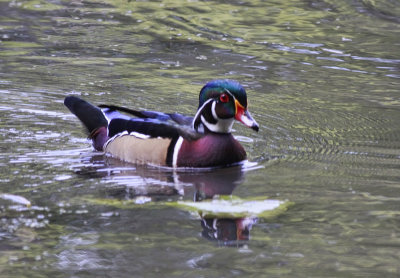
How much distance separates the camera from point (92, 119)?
30.3ft

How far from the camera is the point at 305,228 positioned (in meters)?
6.33

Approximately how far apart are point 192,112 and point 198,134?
1.98 metres

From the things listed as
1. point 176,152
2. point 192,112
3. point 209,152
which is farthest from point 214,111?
point 192,112

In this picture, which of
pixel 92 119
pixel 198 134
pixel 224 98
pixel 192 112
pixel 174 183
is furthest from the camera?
pixel 192 112

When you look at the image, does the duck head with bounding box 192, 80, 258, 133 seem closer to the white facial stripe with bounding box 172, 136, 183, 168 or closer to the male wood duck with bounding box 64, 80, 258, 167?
the male wood duck with bounding box 64, 80, 258, 167

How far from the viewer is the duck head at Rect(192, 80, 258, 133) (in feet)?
26.9

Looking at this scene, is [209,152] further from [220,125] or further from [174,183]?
[174,183]

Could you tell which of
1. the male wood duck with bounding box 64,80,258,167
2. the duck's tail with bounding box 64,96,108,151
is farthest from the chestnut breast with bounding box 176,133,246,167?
the duck's tail with bounding box 64,96,108,151

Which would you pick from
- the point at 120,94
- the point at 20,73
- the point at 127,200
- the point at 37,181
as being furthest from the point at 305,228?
the point at 20,73

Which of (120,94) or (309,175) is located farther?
(120,94)

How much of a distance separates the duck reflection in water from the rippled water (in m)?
0.02

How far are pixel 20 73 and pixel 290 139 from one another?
4.23m

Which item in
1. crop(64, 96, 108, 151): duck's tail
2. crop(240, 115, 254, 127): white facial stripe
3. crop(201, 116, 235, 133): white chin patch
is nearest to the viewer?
crop(240, 115, 254, 127): white facial stripe

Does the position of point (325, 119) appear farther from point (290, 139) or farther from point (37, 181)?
point (37, 181)
